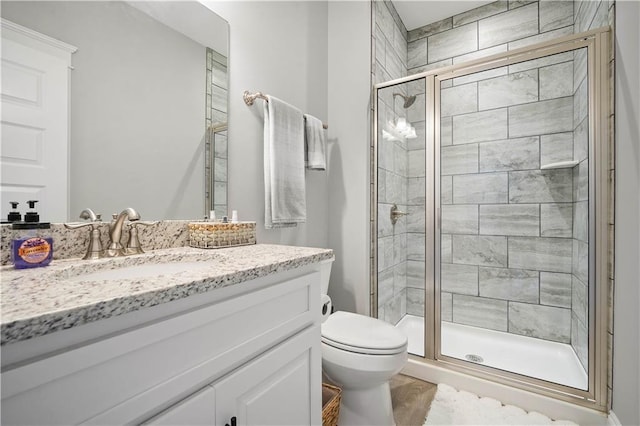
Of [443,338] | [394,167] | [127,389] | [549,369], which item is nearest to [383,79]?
[394,167]

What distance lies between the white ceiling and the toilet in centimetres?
240

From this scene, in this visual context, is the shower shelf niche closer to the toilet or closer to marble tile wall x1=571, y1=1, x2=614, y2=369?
marble tile wall x1=571, y1=1, x2=614, y2=369

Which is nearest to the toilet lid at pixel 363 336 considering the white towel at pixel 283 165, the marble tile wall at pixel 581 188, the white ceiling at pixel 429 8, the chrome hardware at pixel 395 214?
the white towel at pixel 283 165

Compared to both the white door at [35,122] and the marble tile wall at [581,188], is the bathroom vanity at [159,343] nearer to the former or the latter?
the white door at [35,122]

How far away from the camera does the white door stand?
78 centimetres

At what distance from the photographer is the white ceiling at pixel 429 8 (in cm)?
235

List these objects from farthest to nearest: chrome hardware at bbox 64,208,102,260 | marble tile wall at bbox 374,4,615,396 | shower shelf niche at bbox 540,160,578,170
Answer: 1. marble tile wall at bbox 374,4,615,396
2. shower shelf niche at bbox 540,160,578,170
3. chrome hardware at bbox 64,208,102,260

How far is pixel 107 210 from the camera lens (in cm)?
98

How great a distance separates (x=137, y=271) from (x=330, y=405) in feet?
3.15

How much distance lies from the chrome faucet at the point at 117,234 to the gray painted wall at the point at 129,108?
0.06m

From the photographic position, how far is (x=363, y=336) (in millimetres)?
1372

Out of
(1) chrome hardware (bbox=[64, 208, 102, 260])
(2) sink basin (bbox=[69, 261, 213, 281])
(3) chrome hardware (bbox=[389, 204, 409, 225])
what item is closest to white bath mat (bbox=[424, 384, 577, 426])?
(3) chrome hardware (bbox=[389, 204, 409, 225])

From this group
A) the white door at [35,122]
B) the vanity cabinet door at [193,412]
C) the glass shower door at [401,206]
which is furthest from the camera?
the glass shower door at [401,206]

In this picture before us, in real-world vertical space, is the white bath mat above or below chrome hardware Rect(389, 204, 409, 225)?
below
